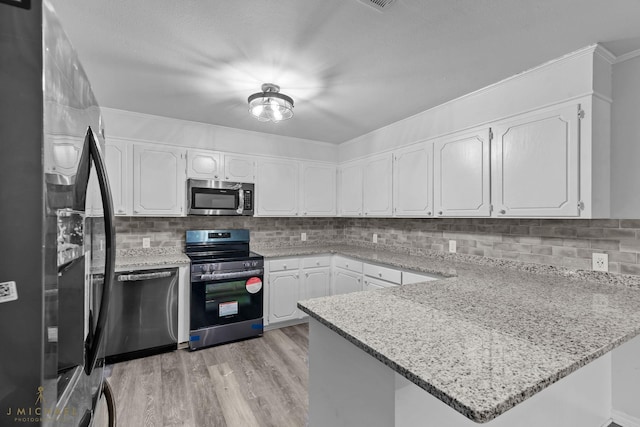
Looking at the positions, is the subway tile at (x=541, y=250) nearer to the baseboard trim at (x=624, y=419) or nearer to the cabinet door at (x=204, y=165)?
the baseboard trim at (x=624, y=419)

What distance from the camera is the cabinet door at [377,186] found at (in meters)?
3.27

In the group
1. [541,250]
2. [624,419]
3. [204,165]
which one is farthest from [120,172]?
[624,419]

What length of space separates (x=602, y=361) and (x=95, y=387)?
254 centimetres

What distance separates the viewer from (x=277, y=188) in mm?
3656

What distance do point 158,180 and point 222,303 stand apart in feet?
4.76

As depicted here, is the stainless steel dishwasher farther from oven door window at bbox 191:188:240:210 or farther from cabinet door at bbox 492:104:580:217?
cabinet door at bbox 492:104:580:217

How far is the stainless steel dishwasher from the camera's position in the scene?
255 cm

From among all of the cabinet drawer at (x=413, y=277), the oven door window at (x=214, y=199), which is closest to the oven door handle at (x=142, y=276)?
the oven door window at (x=214, y=199)

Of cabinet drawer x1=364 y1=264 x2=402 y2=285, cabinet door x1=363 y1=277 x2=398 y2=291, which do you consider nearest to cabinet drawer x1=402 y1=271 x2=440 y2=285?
cabinet drawer x1=364 y1=264 x2=402 y2=285

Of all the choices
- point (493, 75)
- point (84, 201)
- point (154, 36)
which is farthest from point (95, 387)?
point (493, 75)

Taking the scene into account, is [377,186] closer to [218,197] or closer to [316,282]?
[316,282]

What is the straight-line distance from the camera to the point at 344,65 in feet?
6.41

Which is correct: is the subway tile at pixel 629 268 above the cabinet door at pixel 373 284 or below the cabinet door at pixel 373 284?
above

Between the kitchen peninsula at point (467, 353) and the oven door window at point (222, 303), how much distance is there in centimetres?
190
